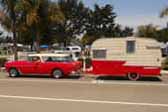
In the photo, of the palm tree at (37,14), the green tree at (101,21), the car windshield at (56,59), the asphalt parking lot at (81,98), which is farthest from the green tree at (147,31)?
the asphalt parking lot at (81,98)

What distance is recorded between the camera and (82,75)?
25891 millimetres

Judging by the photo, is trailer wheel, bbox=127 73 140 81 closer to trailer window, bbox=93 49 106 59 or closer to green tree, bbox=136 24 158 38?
trailer window, bbox=93 49 106 59

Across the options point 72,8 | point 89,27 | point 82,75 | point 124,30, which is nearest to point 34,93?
point 82,75

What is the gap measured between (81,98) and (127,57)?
889 centimetres

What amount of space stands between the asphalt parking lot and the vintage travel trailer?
11.5 feet

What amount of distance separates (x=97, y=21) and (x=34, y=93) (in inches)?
2035

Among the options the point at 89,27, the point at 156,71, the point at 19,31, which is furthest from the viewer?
the point at 89,27

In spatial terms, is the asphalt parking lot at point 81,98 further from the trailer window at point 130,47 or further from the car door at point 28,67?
the car door at point 28,67

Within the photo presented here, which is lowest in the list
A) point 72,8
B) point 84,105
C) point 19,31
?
point 84,105

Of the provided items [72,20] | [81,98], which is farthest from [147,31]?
[81,98]

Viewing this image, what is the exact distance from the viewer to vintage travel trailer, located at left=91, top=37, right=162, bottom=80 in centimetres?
2308

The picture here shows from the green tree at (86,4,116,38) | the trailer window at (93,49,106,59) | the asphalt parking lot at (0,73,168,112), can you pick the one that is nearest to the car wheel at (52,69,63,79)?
the trailer window at (93,49,106,59)

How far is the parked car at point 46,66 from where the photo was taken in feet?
79.1

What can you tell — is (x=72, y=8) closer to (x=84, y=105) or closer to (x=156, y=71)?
(x=156, y=71)
